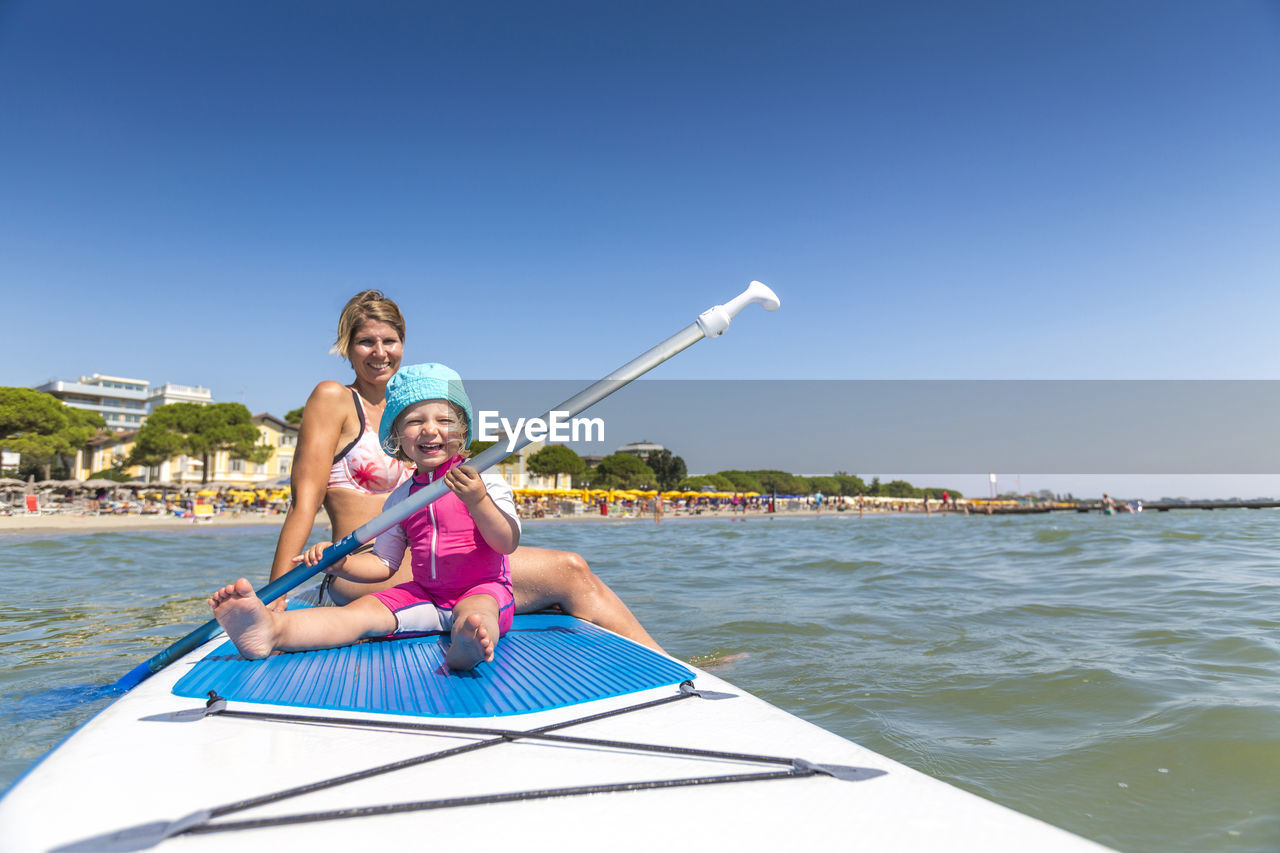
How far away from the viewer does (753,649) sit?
13.8ft

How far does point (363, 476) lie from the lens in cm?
281

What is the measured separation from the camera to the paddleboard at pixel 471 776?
102cm

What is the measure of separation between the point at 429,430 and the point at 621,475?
5706 centimetres

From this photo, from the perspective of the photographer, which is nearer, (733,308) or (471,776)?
(471,776)

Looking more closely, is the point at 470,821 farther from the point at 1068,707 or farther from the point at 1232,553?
the point at 1232,553

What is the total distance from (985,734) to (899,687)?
2.14 ft

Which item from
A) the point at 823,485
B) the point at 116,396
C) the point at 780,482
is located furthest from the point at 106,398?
the point at 823,485

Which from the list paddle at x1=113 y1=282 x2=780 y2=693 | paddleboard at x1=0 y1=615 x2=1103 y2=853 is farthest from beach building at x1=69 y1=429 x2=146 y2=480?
paddleboard at x1=0 y1=615 x2=1103 y2=853

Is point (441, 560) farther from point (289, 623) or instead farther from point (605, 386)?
point (605, 386)

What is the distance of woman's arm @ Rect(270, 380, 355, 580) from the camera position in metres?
2.54

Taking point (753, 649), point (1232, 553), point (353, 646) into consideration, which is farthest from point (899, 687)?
point (1232, 553)

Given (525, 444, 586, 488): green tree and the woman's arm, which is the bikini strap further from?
(525, 444, 586, 488): green tree

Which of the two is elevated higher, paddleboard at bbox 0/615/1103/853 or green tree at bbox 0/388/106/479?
green tree at bbox 0/388/106/479

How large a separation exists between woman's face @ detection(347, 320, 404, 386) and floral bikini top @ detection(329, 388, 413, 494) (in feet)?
0.36
